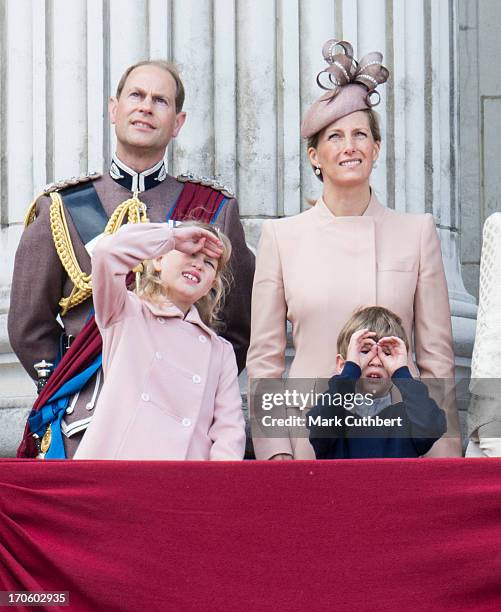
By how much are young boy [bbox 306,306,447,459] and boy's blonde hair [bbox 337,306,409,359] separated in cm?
5

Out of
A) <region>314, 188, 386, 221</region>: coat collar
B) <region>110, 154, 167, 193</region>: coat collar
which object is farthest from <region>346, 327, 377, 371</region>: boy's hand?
<region>110, 154, 167, 193</region>: coat collar

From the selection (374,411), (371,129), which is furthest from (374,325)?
(371,129)

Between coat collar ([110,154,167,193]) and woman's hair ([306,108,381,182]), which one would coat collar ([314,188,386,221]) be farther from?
coat collar ([110,154,167,193])

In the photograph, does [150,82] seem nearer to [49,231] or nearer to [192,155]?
[49,231]

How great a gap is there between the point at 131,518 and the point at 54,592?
0.26m

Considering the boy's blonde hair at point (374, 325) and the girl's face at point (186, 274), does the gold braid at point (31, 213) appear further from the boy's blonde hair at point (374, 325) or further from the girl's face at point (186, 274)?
the boy's blonde hair at point (374, 325)

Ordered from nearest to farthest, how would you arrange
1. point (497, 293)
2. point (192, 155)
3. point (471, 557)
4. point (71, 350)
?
point (471, 557)
point (497, 293)
point (71, 350)
point (192, 155)

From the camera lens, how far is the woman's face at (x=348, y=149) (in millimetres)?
5004

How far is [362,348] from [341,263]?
0.49m

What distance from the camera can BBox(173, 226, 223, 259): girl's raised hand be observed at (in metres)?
4.56

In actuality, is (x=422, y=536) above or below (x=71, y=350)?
below

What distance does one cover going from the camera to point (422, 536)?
4.00m

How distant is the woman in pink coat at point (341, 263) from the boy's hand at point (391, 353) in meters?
0.29

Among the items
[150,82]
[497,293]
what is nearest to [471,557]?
[497,293]
